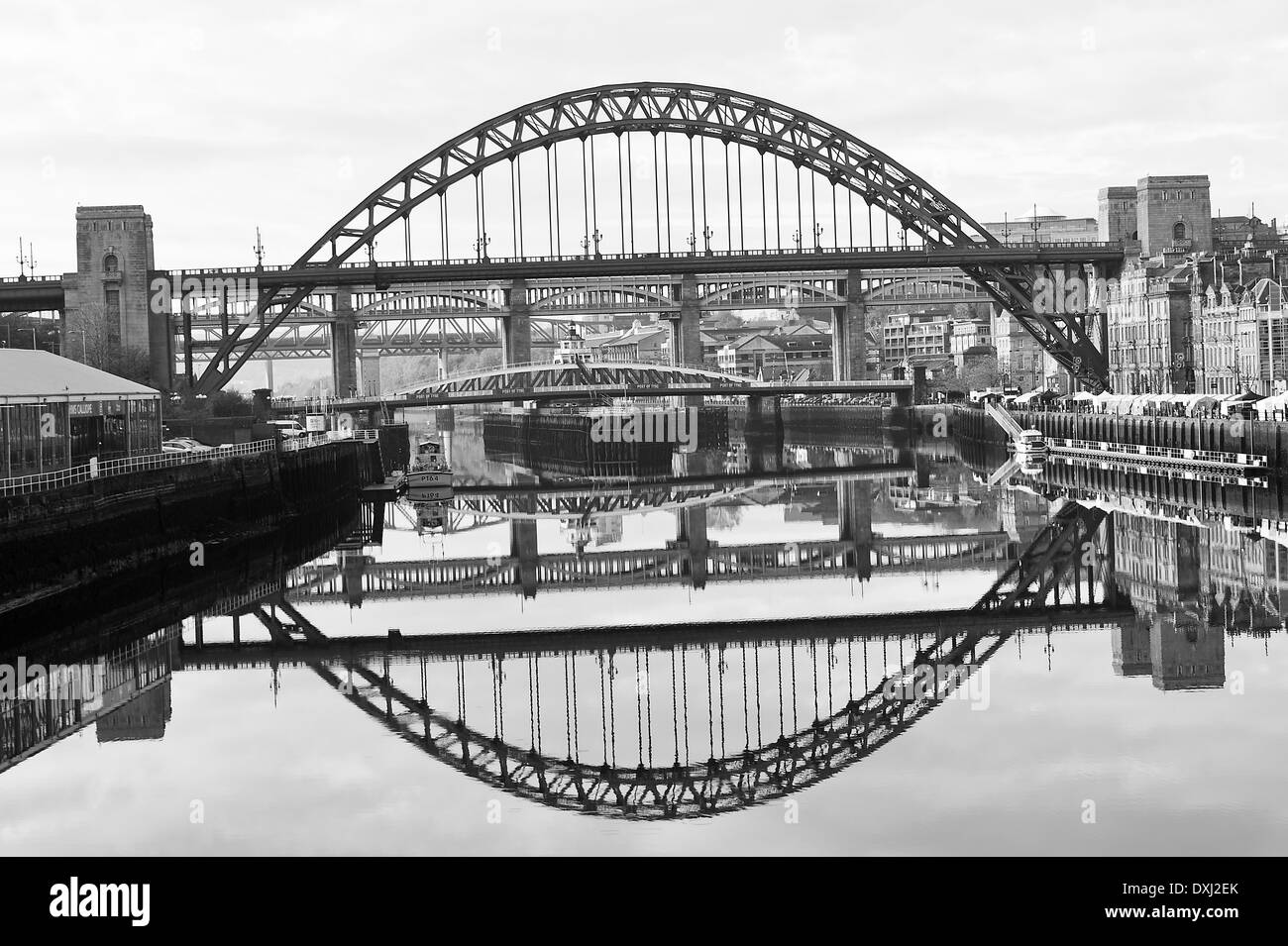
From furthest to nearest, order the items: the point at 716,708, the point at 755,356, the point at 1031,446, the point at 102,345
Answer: the point at 755,356 → the point at 1031,446 → the point at 102,345 → the point at 716,708

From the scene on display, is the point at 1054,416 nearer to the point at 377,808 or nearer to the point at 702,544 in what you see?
the point at 702,544

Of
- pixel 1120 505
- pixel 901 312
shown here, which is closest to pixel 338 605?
pixel 1120 505

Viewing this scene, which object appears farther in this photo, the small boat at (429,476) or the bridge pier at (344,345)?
the bridge pier at (344,345)

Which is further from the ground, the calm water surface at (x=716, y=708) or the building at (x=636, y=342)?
the building at (x=636, y=342)

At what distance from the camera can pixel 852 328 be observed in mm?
97812

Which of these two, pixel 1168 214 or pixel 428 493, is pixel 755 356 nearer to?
pixel 1168 214

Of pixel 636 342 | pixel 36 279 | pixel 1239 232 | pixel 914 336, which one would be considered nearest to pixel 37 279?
pixel 36 279

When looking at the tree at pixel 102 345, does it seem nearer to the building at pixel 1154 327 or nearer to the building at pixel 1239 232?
the building at pixel 1154 327

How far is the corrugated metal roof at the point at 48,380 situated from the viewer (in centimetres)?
3359

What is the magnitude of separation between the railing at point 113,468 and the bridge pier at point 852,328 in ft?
177

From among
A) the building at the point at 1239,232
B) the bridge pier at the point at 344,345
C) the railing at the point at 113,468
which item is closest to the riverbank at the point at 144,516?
the railing at the point at 113,468

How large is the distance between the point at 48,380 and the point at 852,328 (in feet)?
219
